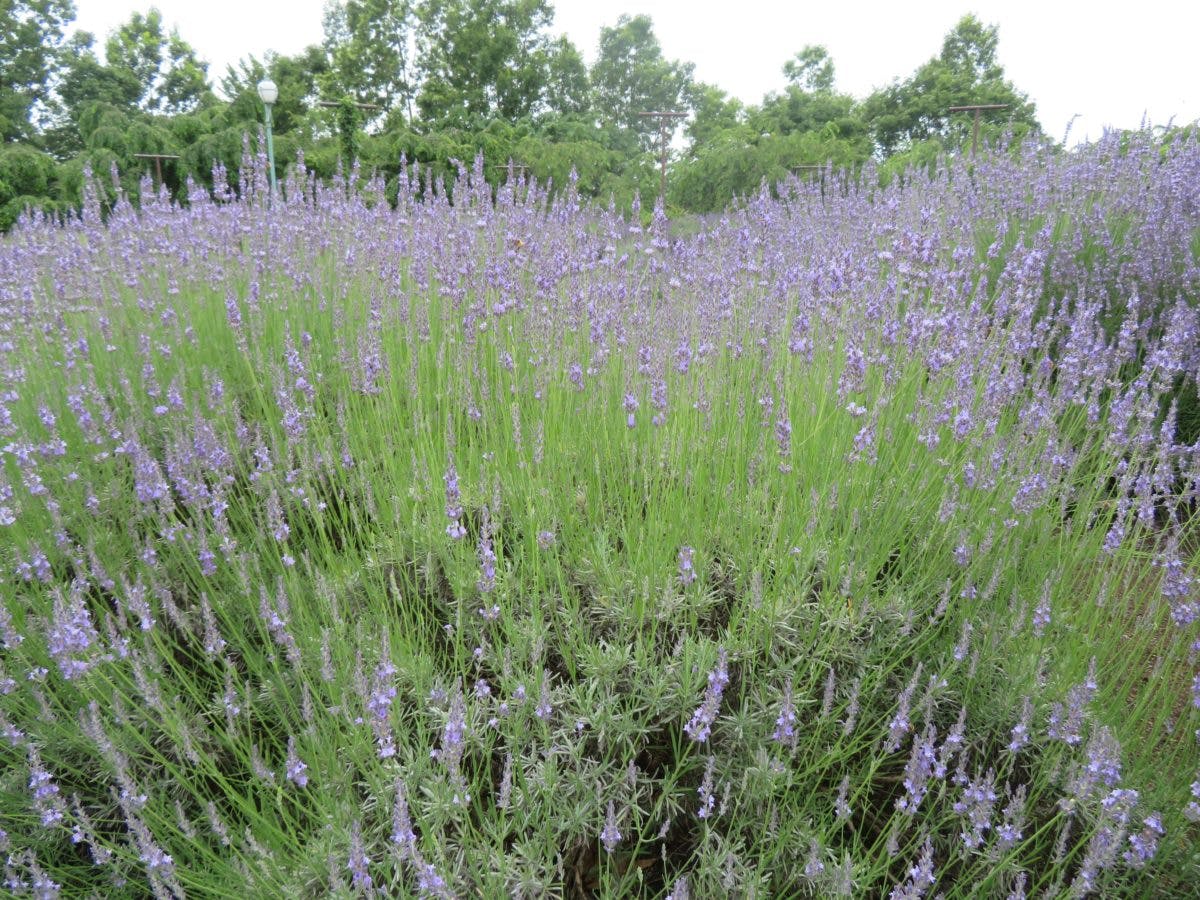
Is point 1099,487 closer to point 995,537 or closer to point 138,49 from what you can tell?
point 995,537

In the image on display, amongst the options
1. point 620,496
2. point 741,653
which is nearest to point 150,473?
point 620,496

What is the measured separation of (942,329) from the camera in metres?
2.62

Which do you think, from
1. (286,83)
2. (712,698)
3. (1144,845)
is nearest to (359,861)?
(712,698)

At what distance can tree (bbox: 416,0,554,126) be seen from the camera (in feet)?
101

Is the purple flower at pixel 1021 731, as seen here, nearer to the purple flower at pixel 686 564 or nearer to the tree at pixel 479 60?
the purple flower at pixel 686 564

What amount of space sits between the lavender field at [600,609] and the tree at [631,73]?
149ft

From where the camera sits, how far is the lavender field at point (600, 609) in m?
1.64

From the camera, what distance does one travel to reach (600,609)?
2152 mm

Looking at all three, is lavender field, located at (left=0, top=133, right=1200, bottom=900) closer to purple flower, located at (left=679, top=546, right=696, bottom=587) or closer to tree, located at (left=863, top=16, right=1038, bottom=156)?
purple flower, located at (left=679, top=546, right=696, bottom=587)

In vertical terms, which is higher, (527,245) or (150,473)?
(527,245)

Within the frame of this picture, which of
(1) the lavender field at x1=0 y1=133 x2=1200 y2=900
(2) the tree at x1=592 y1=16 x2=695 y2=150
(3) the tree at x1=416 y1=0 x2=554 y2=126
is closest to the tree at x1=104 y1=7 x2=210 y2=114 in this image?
(3) the tree at x1=416 y1=0 x2=554 y2=126

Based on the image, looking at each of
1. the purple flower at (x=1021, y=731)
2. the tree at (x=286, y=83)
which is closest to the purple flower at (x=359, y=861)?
the purple flower at (x=1021, y=731)

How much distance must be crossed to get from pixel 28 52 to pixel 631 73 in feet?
100

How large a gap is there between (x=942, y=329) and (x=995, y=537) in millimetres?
818
